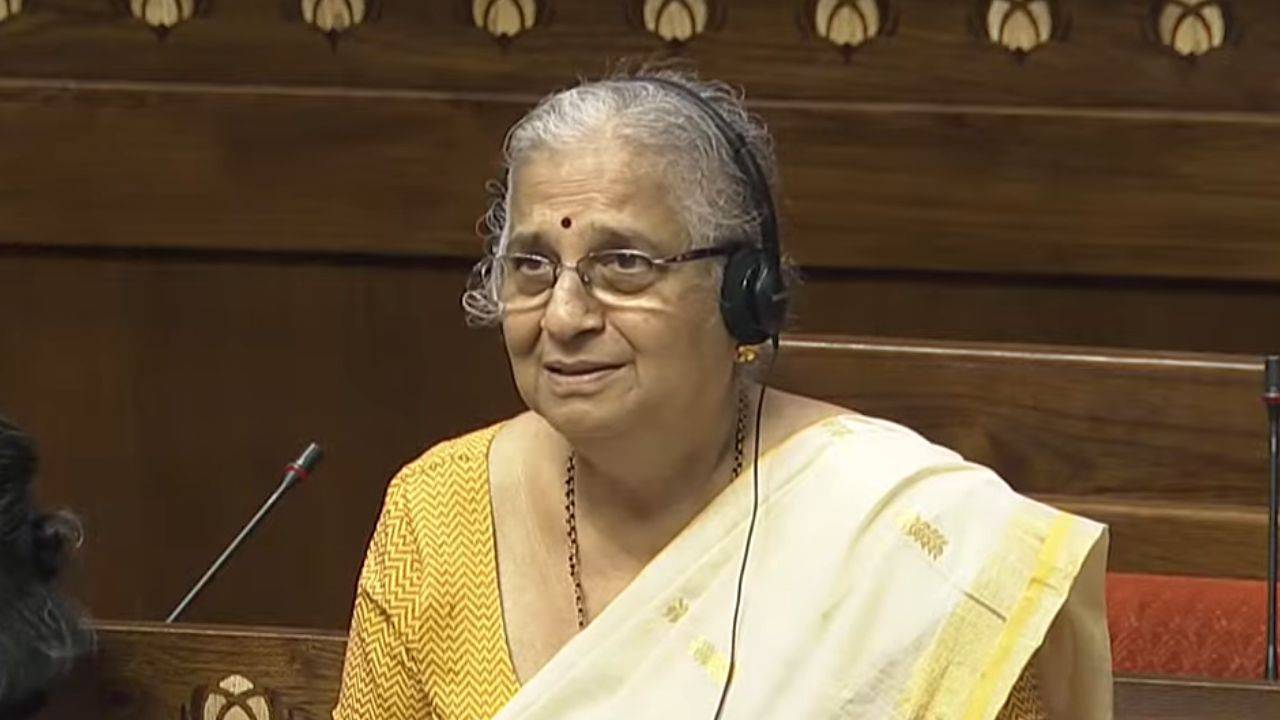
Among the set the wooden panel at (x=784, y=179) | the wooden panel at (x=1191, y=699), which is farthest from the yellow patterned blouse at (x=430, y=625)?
the wooden panel at (x=784, y=179)

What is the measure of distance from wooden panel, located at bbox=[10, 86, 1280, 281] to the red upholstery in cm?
108

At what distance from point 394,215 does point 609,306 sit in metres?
1.97

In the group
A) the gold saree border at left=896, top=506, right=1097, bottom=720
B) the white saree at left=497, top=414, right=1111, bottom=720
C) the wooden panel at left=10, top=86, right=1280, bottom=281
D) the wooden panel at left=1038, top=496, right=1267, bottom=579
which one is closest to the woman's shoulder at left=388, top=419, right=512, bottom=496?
the white saree at left=497, top=414, right=1111, bottom=720

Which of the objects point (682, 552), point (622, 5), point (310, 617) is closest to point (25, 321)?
point (310, 617)

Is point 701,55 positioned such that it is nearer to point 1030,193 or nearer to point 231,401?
point 1030,193

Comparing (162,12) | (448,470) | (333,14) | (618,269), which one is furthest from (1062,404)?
(162,12)

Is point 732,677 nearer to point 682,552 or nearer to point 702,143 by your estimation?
point 682,552

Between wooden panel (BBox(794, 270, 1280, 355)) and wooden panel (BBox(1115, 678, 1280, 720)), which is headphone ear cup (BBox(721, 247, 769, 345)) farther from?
wooden panel (BBox(794, 270, 1280, 355))

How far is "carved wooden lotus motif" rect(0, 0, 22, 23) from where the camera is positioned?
404cm

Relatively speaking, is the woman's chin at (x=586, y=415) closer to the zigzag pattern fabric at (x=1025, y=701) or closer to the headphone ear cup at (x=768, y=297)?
the headphone ear cup at (x=768, y=297)

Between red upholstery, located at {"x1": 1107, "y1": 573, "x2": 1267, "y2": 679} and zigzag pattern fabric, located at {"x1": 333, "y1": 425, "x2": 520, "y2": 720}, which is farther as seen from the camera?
red upholstery, located at {"x1": 1107, "y1": 573, "x2": 1267, "y2": 679}

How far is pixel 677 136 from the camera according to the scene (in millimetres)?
2119

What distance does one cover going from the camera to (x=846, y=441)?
88.9 inches

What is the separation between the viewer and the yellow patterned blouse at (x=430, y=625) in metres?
2.23
